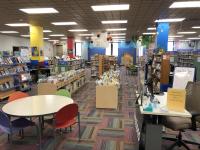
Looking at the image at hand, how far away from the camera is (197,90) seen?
309 centimetres

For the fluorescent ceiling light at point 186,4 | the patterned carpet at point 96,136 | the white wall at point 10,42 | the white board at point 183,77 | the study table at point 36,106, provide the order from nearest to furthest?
the study table at point 36,106
the patterned carpet at point 96,136
the white board at point 183,77
the fluorescent ceiling light at point 186,4
the white wall at point 10,42

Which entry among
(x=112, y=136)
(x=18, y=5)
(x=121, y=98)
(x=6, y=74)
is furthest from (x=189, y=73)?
(x=6, y=74)

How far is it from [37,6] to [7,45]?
1282cm

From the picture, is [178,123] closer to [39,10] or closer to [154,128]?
[154,128]

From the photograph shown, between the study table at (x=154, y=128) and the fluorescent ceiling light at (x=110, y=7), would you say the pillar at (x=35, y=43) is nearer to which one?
the fluorescent ceiling light at (x=110, y=7)

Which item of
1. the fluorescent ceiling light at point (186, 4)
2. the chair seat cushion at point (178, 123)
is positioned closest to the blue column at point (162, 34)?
the fluorescent ceiling light at point (186, 4)

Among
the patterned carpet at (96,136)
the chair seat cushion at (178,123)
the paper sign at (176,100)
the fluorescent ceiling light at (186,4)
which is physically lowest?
the patterned carpet at (96,136)

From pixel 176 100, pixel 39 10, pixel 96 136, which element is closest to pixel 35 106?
pixel 96 136

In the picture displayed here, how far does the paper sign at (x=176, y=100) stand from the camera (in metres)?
2.70

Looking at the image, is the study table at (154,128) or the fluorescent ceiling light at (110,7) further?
the fluorescent ceiling light at (110,7)

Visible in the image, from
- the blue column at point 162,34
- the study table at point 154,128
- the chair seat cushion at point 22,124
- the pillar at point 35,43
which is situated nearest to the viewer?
the study table at point 154,128

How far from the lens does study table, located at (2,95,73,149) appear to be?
9.50 ft

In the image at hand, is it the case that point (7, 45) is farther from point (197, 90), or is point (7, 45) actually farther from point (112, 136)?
point (197, 90)

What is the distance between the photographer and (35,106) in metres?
3.25
